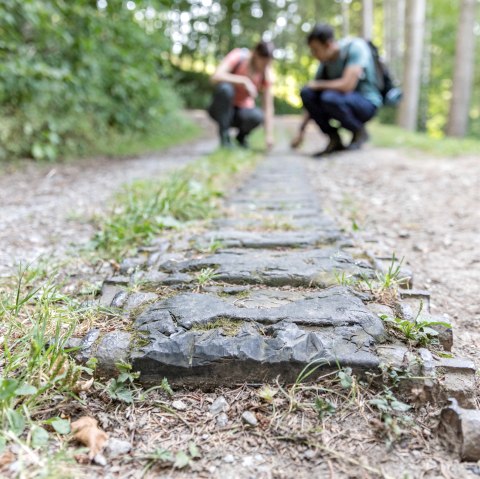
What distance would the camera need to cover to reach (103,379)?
1.33m

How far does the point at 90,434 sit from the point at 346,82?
488cm

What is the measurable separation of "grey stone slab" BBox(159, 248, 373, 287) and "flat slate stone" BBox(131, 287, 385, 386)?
26cm

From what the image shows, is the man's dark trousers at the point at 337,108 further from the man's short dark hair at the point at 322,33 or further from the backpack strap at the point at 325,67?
the man's short dark hair at the point at 322,33

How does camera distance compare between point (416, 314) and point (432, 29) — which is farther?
point (432, 29)

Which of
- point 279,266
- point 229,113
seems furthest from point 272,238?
point 229,113

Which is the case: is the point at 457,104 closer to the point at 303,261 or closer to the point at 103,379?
the point at 303,261

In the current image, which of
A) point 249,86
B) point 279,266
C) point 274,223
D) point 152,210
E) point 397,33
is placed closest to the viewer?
point 279,266

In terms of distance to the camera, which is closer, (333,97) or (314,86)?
(333,97)

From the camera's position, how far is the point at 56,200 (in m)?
3.55

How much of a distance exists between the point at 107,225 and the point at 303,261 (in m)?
1.18

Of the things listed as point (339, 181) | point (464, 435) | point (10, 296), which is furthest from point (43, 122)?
point (464, 435)

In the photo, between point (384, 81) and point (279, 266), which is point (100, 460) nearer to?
point (279, 266)

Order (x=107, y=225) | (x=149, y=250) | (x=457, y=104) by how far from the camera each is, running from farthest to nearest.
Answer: (x=457, y=104) < (x=107, y=225) < (x=149, y=250)

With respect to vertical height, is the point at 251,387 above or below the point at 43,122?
below
